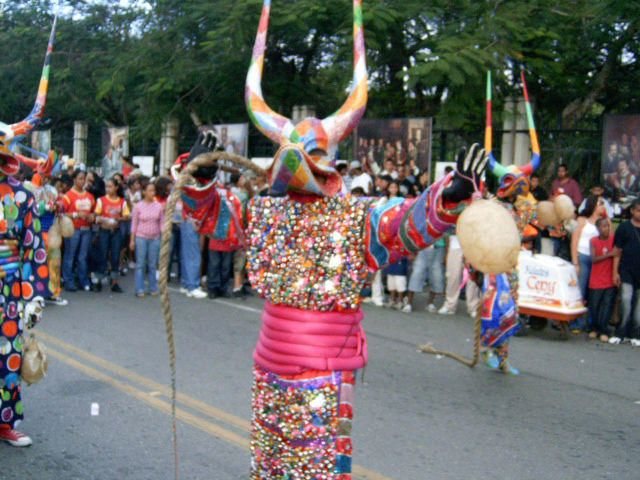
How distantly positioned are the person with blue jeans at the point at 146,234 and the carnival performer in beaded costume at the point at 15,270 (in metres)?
6.02

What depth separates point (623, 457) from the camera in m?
4.83

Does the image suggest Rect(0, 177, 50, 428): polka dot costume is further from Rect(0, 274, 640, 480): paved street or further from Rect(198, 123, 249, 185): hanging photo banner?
Rect(198, 123, 249, 185): hanging photo banner

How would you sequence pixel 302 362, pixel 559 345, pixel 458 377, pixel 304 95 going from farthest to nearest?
pixel 304 95 < pixel 559 345 < pixel 458 377 < pixel 302 362

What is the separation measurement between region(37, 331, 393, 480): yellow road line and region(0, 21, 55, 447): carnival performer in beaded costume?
113 centimetres

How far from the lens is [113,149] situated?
68.5 feet

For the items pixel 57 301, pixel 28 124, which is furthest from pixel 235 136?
pixel 28 124

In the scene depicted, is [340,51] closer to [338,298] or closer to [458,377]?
[458,377]

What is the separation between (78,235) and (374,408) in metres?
6.75

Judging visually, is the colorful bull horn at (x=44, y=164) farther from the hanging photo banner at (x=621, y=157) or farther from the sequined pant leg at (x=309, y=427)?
the hanging photo banner at (x=621, y=157)

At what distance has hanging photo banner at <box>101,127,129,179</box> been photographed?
67.5 feet

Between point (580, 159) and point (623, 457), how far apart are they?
8.70 meters

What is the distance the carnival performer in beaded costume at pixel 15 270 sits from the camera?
171 inches

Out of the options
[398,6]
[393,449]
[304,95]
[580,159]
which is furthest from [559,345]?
[304,95]

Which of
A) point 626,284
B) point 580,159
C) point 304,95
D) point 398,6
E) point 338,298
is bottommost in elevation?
point 626,284
